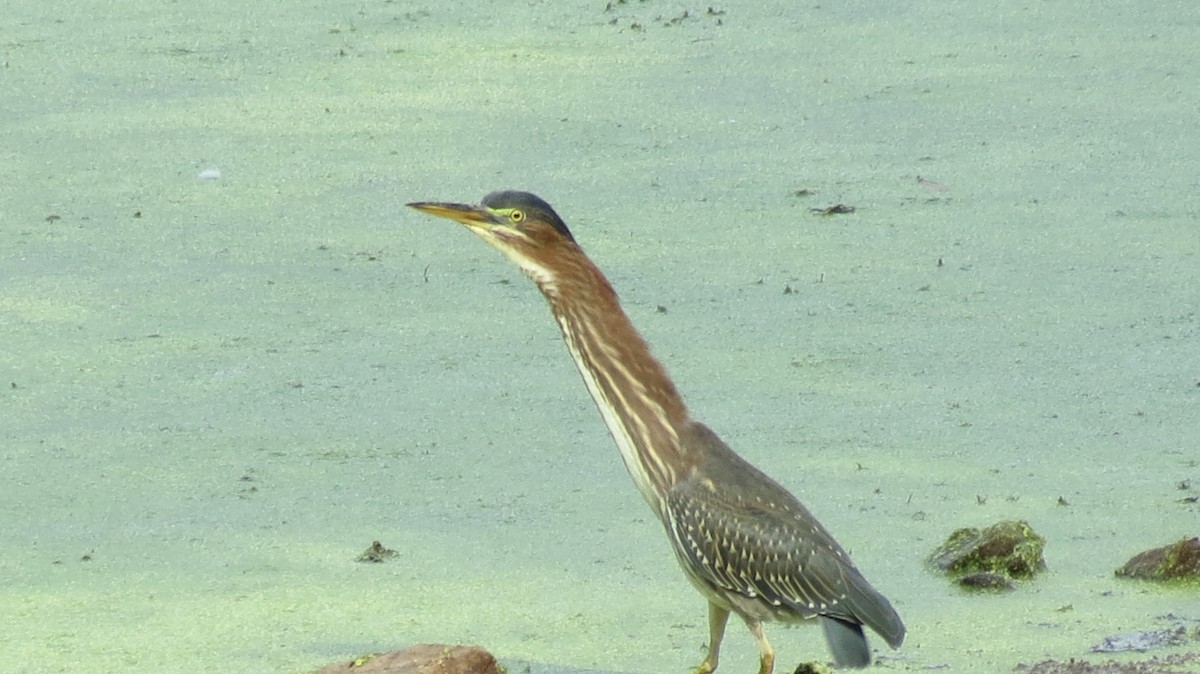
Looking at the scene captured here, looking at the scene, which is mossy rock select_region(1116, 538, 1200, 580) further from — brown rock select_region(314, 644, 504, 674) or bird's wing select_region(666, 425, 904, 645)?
brown rock select_region(314, 644, 504, 674)

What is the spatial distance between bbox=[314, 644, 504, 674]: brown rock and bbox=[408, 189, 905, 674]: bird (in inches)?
13.4

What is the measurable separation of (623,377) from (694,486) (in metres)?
0.19

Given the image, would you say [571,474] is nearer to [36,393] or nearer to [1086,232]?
[36,393]

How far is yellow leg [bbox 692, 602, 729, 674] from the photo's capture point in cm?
287

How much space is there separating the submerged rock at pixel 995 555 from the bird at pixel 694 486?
261 mm

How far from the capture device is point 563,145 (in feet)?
16.2

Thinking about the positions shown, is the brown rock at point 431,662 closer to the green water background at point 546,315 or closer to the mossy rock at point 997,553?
the green water background at point 546,315

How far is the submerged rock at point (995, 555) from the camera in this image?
10.4 feet

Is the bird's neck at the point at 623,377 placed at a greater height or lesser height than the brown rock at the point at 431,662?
greater

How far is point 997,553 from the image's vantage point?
3168 mm

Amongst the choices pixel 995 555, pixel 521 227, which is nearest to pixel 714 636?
pixel 995 555

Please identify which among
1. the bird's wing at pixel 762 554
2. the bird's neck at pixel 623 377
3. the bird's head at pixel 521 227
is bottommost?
the bird's wing at pixel 762 554

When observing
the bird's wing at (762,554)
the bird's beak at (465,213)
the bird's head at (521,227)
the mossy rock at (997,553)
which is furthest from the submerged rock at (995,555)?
the bird's beak at (465,213)

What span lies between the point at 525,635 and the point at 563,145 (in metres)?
2.09
